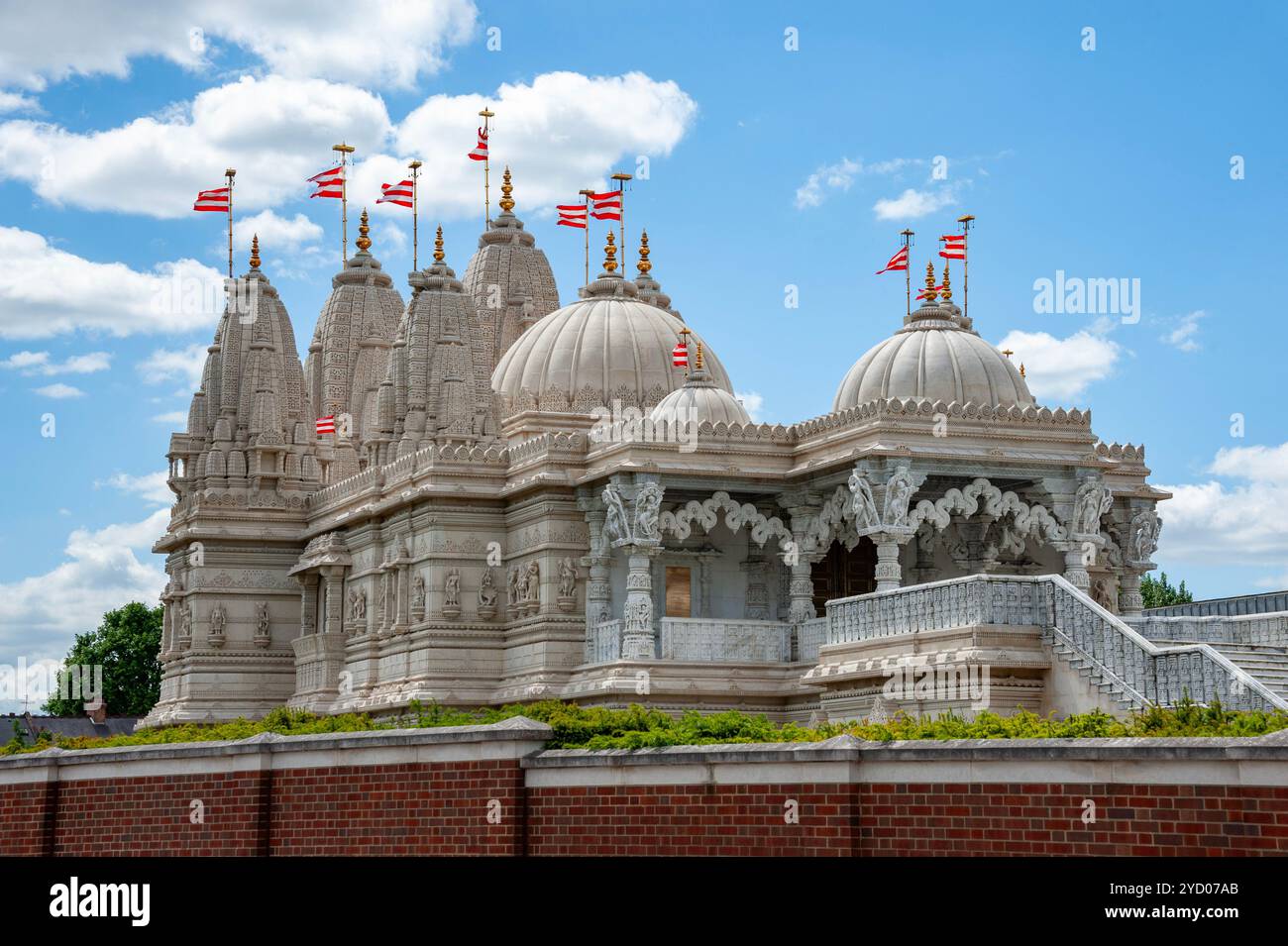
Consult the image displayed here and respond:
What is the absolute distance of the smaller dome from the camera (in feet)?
123

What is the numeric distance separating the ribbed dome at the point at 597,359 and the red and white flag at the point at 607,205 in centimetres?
167

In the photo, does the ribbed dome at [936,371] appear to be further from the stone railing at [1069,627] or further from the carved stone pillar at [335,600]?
the carved stone pillar at [335,600]

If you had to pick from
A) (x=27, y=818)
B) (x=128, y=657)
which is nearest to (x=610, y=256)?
(x=27, y=818)

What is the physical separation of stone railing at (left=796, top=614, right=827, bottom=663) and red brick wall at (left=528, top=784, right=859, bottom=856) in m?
17.9

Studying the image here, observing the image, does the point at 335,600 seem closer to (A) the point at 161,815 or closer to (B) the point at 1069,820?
(A) the point at 161,815

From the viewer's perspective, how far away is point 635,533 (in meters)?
35.4

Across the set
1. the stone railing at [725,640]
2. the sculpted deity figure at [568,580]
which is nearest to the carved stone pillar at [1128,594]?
the stone railing at [725,640]

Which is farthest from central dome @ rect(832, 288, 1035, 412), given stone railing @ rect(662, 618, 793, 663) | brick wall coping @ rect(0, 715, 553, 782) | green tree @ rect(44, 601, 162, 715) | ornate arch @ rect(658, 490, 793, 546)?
green tree @ rect(44, 601, 162, 715)

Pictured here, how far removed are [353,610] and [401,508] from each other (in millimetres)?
3243

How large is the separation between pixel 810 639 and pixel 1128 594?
6.75 metres

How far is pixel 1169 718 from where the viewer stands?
1834 cm

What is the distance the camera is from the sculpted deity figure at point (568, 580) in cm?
3722
